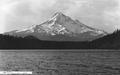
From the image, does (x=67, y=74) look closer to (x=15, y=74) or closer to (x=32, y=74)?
(x=32, y=74)

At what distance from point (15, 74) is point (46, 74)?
842 cm

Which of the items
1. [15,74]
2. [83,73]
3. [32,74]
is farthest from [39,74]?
[83,73]

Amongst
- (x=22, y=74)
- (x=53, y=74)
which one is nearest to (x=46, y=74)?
Answer: (x=53, y=74)

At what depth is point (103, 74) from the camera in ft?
219

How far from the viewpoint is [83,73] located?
229ft

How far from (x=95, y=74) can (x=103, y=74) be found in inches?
83.6

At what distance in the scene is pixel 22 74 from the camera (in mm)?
67938

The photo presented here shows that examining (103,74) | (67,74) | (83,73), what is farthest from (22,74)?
(103,74)

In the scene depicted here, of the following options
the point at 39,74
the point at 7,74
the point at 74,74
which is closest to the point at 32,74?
the point at 39,74

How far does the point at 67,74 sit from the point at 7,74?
16398 mm

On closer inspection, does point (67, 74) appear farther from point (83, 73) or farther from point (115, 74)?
point (115, 74)

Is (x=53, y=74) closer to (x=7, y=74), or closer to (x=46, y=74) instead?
(x=46, y=74)

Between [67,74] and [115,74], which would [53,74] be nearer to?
[67,74]

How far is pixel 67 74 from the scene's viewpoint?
68.3m
